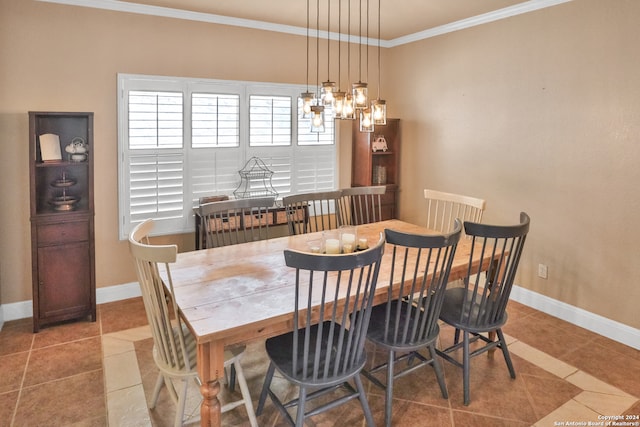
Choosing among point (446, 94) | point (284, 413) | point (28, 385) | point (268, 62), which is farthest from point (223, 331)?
point (446, 94)

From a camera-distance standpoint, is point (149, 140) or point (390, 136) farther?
point (390, 136)

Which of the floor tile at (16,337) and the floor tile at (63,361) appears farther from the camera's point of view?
the floor tile at (16,337)

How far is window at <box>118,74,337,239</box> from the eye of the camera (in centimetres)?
380

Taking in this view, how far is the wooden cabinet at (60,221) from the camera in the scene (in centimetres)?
327

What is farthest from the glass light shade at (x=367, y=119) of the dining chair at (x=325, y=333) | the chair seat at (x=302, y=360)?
the chair seat at (x=302, y=360)

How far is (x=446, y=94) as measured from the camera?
455 cm

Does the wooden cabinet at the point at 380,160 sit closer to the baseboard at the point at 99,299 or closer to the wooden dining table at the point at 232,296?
the wooden dining table at the point at 232,296

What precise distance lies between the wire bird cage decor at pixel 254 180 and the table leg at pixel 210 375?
2671mm

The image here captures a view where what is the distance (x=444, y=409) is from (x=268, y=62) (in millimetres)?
3546

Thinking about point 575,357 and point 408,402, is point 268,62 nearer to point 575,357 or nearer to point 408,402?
point 408,402

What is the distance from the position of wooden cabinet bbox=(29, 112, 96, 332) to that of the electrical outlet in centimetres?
379

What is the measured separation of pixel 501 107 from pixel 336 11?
1.76 m

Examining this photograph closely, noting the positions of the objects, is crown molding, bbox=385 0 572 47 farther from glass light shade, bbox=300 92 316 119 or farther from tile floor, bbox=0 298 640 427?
tile floor, bbox=0 298 640 427

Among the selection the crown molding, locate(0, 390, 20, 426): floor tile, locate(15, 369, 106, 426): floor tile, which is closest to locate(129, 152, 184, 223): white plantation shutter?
locate(15, 369, 106, 426): floor tile
